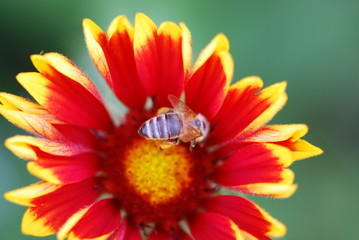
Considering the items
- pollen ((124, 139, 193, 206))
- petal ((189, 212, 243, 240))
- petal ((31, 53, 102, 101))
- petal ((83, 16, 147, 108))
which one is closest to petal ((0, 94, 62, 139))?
petal ((31, 53, 102, 101))

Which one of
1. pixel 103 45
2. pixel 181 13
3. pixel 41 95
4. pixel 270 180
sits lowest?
pixel 270 180

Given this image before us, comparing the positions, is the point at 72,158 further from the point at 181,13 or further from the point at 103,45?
the point at 181,13

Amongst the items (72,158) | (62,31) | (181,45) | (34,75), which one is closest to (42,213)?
(72,158)

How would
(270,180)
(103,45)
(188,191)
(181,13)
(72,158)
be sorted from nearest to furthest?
(270,180), (103,45), (72,158), (188,191), (181,13)

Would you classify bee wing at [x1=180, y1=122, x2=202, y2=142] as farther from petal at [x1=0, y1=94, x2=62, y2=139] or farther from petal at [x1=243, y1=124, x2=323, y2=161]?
petal at [x1=0, y1=94, x2=62, y2=139]

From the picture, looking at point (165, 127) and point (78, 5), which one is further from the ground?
point (78, 5)

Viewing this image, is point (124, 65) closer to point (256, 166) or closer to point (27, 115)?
point (27, 115)

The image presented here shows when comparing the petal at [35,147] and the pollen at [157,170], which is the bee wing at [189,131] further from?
the petal at [35,147]
